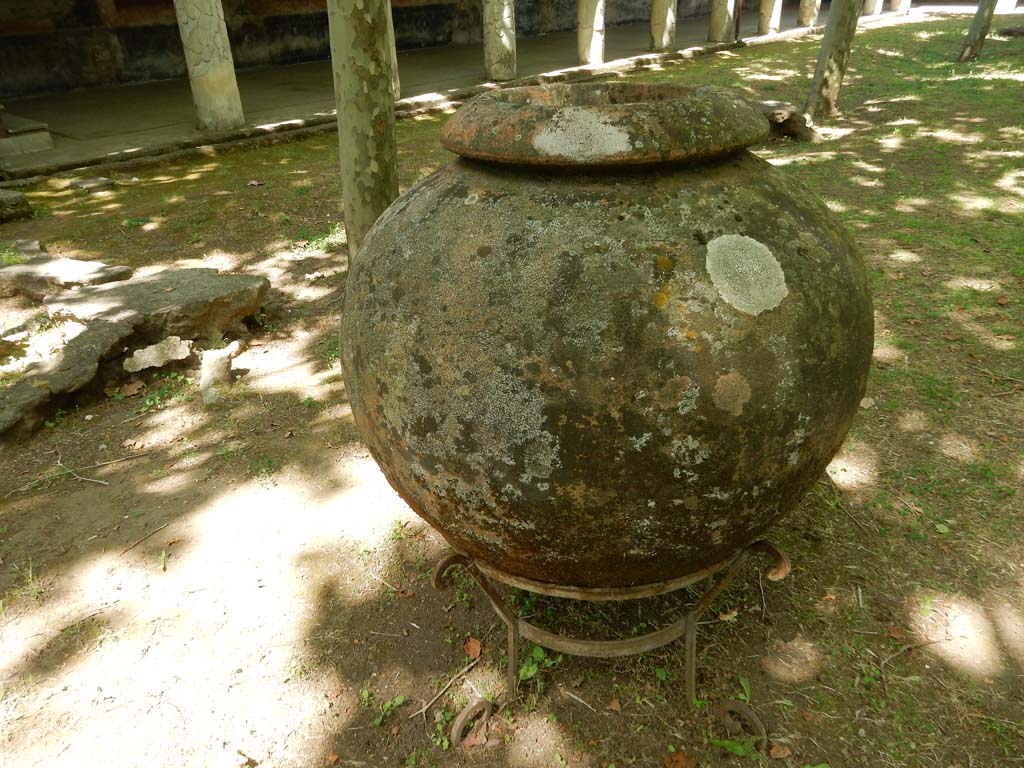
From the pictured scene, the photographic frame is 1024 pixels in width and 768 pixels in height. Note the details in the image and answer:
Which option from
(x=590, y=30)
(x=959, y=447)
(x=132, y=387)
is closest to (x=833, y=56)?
(x=590, y=30)

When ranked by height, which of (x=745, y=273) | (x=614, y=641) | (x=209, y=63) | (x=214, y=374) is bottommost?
(x=214, y=374)

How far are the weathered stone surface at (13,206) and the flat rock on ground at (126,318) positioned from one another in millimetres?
2368

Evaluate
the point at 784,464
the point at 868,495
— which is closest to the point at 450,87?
the point at 868,495

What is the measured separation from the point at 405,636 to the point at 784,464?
4.52 feet

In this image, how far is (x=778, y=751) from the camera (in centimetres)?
187

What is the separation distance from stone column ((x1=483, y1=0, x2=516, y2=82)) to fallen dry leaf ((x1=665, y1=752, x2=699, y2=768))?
34.2ft

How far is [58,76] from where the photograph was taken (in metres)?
10.2

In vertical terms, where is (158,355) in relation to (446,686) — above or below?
above

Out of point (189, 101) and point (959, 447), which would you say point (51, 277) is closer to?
point (959, 447)

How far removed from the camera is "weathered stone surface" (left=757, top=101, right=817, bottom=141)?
7.45 m

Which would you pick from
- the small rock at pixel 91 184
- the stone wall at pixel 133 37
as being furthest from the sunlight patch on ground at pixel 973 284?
the stone wall at pixel 133 37

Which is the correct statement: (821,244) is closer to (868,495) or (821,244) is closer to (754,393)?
(754,393)

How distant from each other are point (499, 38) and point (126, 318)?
8.25m

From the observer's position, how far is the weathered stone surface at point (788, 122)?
745 centimetres
